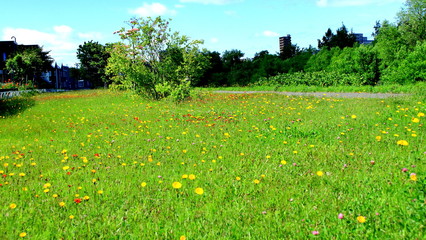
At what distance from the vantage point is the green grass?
106 inches

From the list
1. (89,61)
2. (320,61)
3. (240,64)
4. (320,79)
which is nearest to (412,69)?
(320,79)

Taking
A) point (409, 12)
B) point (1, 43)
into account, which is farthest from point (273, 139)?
point (1, 43)

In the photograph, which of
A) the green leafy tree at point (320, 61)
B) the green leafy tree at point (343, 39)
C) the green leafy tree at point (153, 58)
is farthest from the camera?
the green leafy tree at point (343, 39)

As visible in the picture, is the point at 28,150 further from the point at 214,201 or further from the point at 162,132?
the point at 214,201

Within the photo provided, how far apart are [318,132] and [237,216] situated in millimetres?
3619

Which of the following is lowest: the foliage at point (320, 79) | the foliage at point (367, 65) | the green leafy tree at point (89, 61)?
the foliage at point (320, 79)

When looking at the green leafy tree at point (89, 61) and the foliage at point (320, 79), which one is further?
the green leafy tree at point (89, 61)

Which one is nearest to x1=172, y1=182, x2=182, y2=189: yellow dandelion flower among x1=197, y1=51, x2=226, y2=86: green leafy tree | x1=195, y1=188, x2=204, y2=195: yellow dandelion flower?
x1=195, y1=188, x2=204, y2=195: yellow dandelion flower

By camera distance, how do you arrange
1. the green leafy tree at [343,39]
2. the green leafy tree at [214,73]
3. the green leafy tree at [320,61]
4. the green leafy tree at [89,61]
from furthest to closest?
the green leafy tree at [89,61]
the green leafy tree at [343,39]
the green leafy tree at [214,73]
the green leafy tree at [320,61]

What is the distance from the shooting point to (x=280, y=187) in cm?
354

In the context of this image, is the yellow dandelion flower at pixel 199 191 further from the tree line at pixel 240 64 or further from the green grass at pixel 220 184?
the tree line at pixel 240 64

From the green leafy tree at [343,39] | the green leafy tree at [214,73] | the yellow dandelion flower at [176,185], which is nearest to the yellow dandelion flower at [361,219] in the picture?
A: the yellow dandelion flower at [176,185]

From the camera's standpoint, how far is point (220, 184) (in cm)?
368

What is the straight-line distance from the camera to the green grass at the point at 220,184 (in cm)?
269
